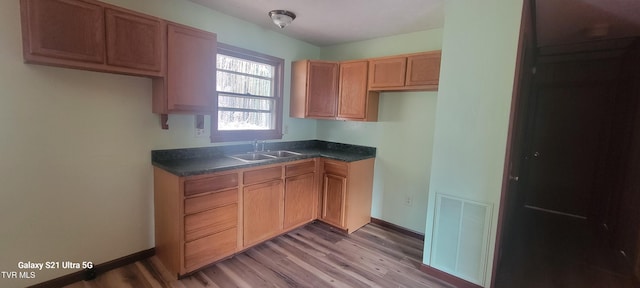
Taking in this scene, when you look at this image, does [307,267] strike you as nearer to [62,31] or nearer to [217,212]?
[217,212]

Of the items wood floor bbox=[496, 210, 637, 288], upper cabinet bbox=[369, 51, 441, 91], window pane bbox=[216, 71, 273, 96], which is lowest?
wood floor bbox=[496, 210, 637, 288]

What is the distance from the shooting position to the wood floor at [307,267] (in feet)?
7.07

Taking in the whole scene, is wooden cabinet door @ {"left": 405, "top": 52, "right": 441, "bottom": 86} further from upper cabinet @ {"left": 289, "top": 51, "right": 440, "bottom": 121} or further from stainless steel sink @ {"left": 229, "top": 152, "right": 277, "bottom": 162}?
stainless steel sink @ {"left": 229, "top": 152, "right": 277, "bottom": 162}

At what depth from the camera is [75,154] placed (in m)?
1.98

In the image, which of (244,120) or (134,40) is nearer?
(134,40)

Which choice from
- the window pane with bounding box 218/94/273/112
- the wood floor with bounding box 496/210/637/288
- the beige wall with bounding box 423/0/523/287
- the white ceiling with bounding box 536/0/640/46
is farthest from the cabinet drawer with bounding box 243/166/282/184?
the white ceiling with bounding box 536/0/640/46

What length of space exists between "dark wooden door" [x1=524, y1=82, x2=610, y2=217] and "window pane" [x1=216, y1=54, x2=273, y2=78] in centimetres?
413

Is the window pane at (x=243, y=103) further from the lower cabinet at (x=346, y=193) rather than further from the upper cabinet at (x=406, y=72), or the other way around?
the upper cabinet at (x=406, y=72)

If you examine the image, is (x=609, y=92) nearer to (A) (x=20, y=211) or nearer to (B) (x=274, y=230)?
(B) (x=274, y=230)

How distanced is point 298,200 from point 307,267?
83 cm

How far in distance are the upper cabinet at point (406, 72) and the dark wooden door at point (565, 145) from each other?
2712 mm

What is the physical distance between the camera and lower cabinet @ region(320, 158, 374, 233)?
309 cm

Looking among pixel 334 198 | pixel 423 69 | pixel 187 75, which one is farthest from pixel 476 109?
pixel 187 75

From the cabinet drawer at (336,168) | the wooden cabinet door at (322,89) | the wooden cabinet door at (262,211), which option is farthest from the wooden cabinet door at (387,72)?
the wooden cabinet door at (262,211)
